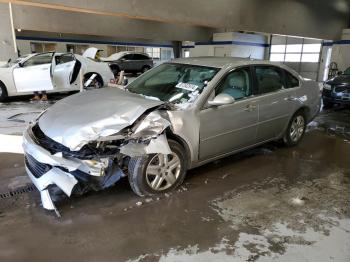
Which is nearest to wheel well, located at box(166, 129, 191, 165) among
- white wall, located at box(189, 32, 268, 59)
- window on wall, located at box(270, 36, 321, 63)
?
white wall, located at box(189, 32, 268, 59)

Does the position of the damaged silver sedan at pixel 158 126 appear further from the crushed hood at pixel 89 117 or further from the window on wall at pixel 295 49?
the window on wall at pixel 295 49

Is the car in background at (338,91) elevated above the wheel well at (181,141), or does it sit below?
below

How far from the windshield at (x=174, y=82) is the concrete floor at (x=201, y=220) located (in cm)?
104

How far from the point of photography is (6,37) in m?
9.83

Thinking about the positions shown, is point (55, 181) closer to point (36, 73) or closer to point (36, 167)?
point (36, 167)

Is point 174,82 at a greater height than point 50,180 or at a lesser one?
greater

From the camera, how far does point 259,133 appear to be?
166 inches

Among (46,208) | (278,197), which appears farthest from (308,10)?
(46,208)

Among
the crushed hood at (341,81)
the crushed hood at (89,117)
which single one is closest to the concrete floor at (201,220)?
the crushed hood at (89,117)

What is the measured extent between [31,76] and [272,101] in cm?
686

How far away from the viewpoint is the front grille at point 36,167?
2.80 m

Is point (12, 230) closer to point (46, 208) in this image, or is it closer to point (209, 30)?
point (46, 208)

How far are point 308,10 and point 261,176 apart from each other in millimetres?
10394

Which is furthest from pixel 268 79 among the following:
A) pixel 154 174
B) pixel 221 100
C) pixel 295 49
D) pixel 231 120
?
pixel 295 49
